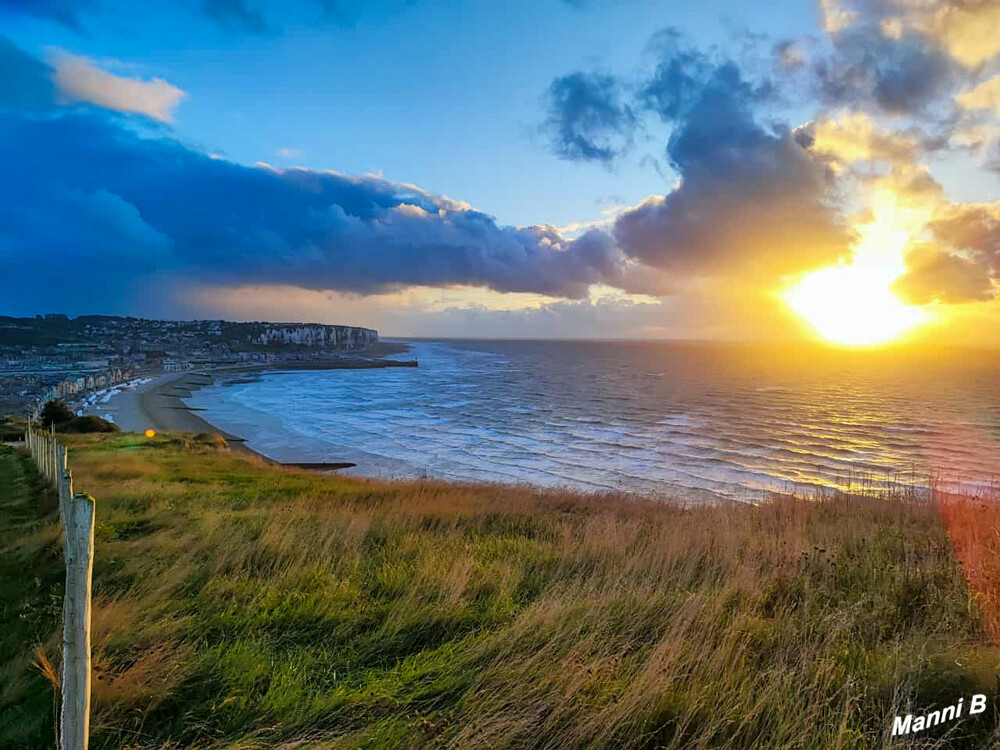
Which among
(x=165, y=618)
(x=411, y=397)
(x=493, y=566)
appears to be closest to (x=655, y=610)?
(x=493, y=566)

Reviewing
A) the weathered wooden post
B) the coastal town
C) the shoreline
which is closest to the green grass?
the weathered wooden post

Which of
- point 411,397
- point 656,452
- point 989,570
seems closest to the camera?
point 989,570

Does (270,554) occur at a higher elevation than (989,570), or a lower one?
lower

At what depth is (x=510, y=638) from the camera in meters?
4.65

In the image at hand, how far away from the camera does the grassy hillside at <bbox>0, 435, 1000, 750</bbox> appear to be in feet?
11.8

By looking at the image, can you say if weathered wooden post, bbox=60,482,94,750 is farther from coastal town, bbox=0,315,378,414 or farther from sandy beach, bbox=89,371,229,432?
coastal town, bbox=0,315,378,414

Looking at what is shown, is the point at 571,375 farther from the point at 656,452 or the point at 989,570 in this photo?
the point at 989,570

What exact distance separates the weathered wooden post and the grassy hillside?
61 cm

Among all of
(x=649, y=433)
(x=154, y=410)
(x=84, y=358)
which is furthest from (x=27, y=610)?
(x=84, y=358)

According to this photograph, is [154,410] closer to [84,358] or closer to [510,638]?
[510,638]

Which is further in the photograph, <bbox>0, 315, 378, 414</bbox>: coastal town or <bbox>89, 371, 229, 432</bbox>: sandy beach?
<bbox>0, 315, 378, 414</bbox>: coastal town

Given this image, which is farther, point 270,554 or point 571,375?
point 571,375

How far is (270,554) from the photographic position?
7418 millimetres

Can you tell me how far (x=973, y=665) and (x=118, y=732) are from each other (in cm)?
641
